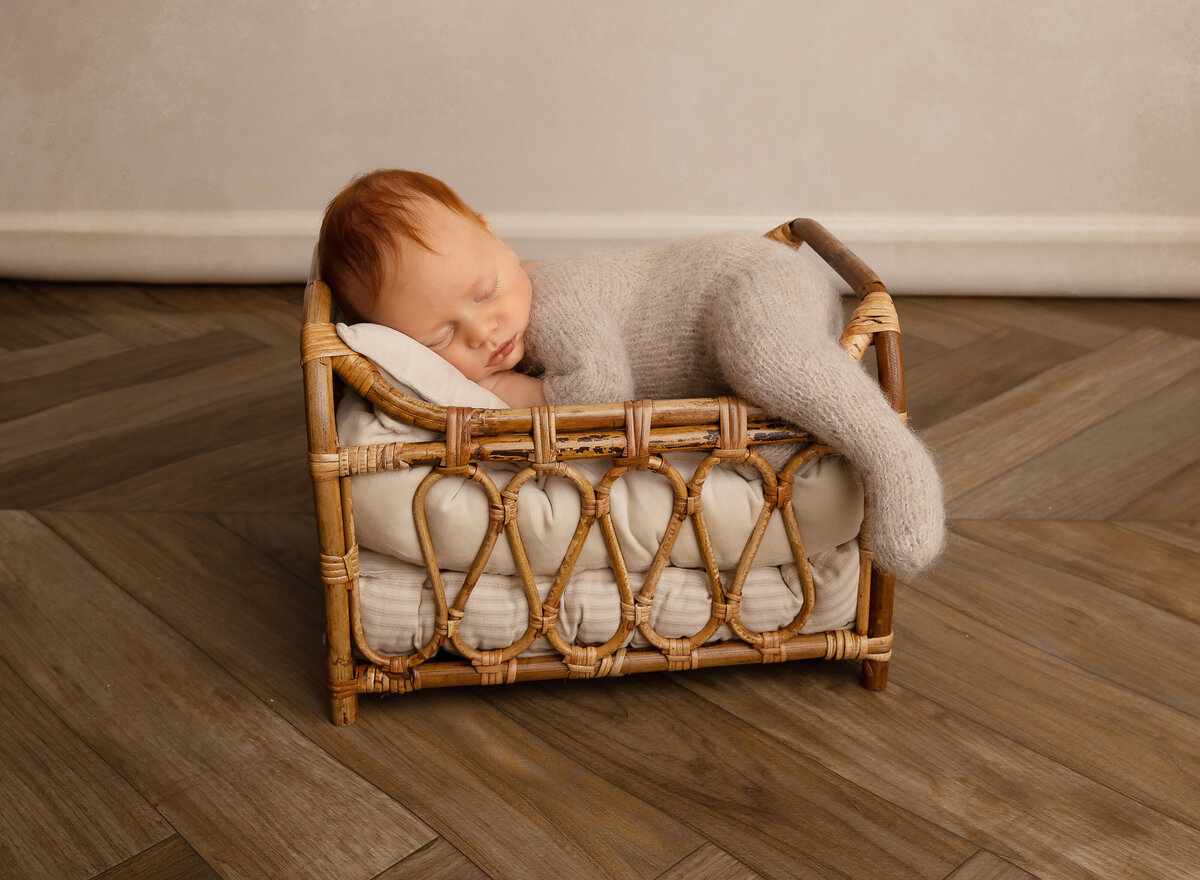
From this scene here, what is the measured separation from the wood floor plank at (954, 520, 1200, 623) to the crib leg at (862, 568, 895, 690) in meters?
0.33

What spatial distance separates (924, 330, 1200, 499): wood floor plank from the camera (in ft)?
5.03

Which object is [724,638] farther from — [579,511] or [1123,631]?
[1123,631]

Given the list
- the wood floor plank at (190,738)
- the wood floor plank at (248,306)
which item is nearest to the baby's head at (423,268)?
the wood floor plank at (190,738)

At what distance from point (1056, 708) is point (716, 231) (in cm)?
128

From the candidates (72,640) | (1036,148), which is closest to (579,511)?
(72,640)

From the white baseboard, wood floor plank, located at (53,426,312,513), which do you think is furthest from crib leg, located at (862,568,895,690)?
the white baseboard

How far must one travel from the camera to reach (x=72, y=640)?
1163 mm

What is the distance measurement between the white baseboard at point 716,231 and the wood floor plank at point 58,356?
265mm

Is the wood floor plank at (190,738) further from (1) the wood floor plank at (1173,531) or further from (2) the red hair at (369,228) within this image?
(1) the wood floor plank at (1173,531)

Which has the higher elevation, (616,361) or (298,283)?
(616,361)

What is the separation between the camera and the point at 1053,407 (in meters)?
1.68

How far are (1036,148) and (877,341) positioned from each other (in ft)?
4.36

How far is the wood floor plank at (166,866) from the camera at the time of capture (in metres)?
0.88

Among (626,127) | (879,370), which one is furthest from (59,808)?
(626,127)
